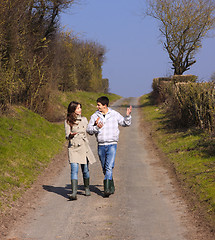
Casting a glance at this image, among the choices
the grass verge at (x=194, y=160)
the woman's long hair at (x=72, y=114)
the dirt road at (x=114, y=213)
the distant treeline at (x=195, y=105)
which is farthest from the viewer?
the distant treeline at (x=195, y=105)

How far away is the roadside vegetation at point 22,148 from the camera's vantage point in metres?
10.6

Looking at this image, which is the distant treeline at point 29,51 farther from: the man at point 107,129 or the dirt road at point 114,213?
the man at point 107,129

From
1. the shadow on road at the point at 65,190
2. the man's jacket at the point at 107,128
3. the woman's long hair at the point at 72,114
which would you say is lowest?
the shadow on road at the point at 65,190

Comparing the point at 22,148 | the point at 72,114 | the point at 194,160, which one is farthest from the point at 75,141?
the point at 22,148

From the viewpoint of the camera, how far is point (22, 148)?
584 inches

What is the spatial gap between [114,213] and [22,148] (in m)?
7.51

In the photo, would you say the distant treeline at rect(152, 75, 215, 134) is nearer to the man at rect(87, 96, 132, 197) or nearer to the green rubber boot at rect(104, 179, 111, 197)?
the man at rect(87, 96, 132, 197)

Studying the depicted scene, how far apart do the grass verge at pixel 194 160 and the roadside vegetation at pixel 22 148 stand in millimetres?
4019

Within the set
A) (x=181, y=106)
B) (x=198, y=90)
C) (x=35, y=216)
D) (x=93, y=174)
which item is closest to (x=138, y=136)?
(x=181, y=106)

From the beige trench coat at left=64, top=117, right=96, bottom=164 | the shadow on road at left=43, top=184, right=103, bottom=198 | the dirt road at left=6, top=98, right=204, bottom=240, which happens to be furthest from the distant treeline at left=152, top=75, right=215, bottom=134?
the beige trench coat at left=64, top=117, right=96, bottom=164

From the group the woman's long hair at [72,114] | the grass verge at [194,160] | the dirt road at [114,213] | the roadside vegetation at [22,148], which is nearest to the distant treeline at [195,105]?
the grass verge at [194,160]

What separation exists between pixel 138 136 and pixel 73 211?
13761 mm

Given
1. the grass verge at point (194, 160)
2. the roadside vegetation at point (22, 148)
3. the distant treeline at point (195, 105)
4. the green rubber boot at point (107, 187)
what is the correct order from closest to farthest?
1. the grass verge at point (194, 160)
2. the green rubber boot at point (107, 187)
3. the roadside vegetation at point (22, 148)
4. the distant treeline at point (195, 105)

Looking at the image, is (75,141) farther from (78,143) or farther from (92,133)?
(92,133)
